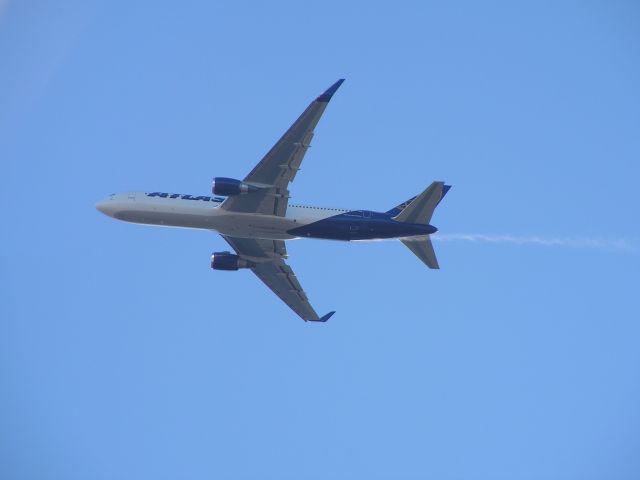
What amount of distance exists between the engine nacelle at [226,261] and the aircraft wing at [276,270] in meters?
0.51

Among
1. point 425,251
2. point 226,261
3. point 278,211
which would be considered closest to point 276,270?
point 226,261

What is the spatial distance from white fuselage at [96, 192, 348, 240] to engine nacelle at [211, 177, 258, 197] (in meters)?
2.36

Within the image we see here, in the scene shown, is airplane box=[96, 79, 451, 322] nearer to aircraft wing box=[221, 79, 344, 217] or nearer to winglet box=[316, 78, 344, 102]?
aircraft wing box=[221, 79, 344, 217]

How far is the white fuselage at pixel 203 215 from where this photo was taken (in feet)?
241

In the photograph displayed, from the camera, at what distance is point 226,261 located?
8044 centimetres

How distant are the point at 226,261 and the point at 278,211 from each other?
31.5 feet

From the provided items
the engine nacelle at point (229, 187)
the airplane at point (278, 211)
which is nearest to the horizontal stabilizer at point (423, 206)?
the airplane at point (278, 211)

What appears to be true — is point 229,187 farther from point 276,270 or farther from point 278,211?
point 276,270

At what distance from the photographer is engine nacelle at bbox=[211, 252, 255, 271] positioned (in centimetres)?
8044

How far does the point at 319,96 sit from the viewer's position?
66250mm

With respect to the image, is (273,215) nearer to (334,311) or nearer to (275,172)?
(275,172)

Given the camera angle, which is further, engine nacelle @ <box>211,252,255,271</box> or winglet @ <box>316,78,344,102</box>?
engine nacelle @ <box>211,252,255,271</box>

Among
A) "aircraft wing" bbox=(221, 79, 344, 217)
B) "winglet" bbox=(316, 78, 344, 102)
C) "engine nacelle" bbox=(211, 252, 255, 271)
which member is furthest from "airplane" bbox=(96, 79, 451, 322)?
"engine nacelle" bbox=(211, 252, 255, 271)

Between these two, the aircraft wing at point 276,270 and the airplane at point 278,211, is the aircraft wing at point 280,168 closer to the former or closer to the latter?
the airplane at point 278,211
